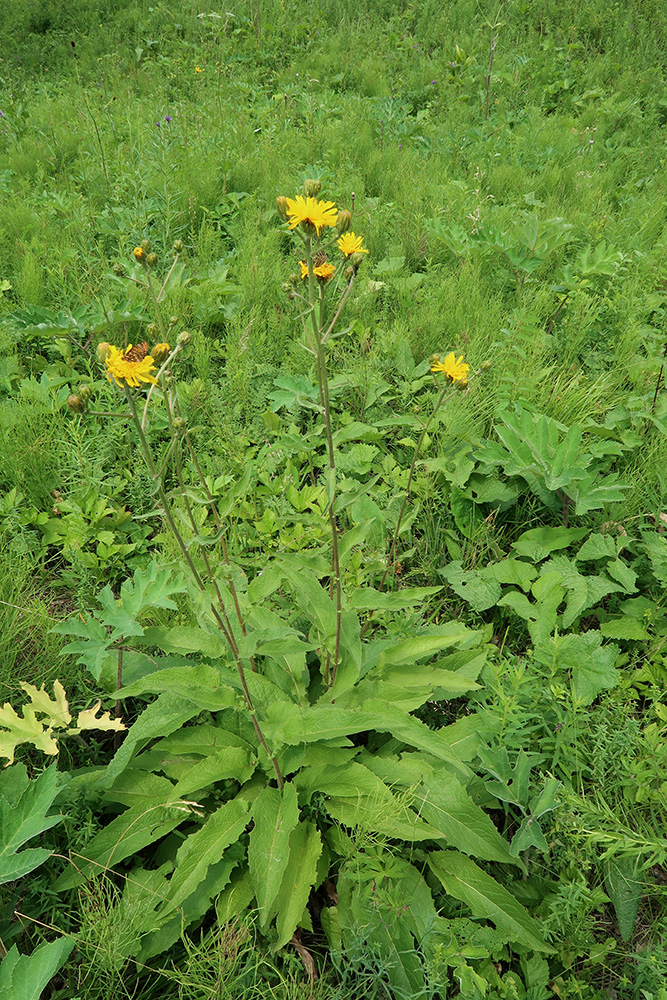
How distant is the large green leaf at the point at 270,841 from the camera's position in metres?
1.34

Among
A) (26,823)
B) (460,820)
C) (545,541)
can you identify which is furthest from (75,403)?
(545,541)

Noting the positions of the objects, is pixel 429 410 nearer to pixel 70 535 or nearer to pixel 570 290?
pixel 570 290

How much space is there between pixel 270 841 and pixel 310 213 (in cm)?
144

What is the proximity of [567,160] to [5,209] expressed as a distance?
3.99 meters

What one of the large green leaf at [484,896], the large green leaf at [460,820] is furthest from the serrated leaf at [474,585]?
the large green leaf at [484,896]

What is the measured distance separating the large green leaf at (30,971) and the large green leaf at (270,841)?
0.39 metres

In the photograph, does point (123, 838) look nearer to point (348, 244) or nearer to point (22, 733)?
point (22, 733)

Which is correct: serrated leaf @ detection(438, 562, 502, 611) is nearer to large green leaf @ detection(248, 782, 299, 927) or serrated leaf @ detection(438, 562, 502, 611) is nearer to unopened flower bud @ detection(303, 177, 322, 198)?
large green leaf @ detection(248, 782, 299, 927)

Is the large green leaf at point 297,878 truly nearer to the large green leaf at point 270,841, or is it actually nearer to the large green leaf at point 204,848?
the large green leaf at point 270,841

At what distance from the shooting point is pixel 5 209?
3.67 m

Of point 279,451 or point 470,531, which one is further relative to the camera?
point 279,451

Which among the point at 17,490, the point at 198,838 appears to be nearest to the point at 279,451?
the point at 17,490

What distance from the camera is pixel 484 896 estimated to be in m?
1.42

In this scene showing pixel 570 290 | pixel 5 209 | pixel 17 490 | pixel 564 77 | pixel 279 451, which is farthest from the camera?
pixel 564 77
